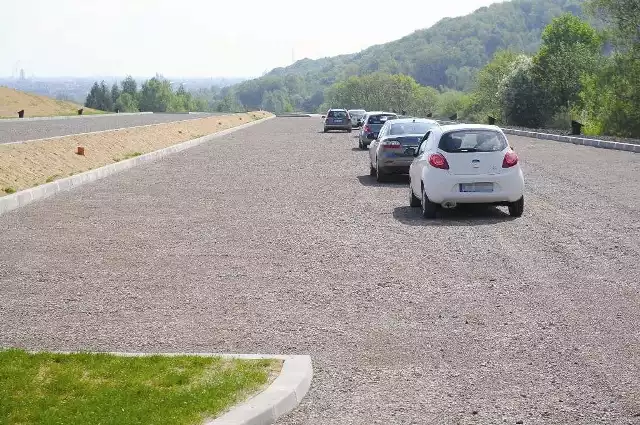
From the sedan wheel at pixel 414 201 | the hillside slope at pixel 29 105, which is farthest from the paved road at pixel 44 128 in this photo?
the hillside slope at pixel 29 105

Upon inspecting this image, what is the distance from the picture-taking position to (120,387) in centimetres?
577

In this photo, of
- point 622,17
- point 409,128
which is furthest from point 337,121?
point 409,128

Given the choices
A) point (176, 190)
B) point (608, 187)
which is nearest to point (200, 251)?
point (176, 190)

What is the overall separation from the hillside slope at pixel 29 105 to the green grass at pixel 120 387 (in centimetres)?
8317

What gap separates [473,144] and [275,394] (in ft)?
36.4

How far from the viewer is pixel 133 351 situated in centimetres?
705

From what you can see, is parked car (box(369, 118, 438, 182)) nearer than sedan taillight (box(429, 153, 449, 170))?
No

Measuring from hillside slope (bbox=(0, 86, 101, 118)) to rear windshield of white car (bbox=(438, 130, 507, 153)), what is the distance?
75199 millimetres

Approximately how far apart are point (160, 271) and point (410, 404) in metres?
5.40

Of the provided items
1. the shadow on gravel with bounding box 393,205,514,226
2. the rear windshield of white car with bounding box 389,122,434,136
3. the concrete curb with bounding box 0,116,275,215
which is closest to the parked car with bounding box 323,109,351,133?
the concrete curb with bounding box 0,116,275,215

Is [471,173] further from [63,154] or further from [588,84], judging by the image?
[588,84]

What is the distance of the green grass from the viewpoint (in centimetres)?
521

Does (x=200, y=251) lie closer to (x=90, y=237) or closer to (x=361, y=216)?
(x=90, y=237)

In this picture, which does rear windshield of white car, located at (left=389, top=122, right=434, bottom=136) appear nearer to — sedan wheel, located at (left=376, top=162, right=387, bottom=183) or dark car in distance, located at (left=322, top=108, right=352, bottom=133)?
sedan wheel, located at (left=376, top=162, right=387, bottom=183)
